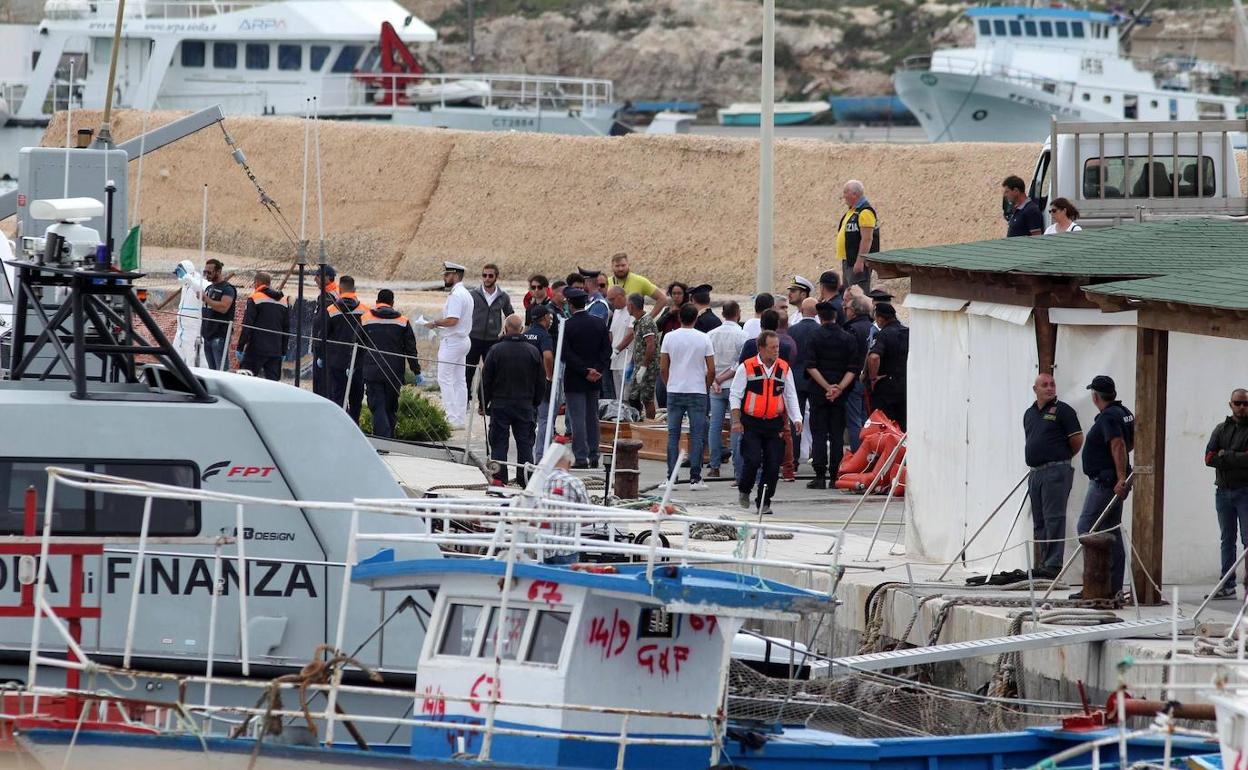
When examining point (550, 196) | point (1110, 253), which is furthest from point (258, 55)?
point (1110, 253)

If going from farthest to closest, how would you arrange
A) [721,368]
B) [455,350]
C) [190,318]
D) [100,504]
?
[455,350], [190,318], [721,368], [100,504]

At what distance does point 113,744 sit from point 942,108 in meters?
48.2

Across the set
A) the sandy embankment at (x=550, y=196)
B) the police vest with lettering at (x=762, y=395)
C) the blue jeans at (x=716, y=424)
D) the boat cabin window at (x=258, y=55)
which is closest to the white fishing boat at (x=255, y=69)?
the boat cabin window at (x=258, y=55)

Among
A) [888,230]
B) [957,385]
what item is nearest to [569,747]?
A: [957,385]

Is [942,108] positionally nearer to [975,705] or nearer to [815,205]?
[815,205]

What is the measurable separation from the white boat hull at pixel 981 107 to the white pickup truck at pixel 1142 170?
32180mm

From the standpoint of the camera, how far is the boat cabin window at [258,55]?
167 feet

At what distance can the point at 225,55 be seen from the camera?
51375 mm

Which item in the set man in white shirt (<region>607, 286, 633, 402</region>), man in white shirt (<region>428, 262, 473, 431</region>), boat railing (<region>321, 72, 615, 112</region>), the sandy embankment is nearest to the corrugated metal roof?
man in white shirt (<region>607, 286, 633, 402</region>)

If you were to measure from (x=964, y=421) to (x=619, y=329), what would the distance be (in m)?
6.05

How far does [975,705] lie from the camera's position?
501 inches

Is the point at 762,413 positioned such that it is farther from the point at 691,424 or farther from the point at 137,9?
the point at 137,9

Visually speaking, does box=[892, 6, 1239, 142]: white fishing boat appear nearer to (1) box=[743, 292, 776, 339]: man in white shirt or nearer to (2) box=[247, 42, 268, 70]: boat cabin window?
(2) box=[247, 42, 268, 70]: boat cabin window

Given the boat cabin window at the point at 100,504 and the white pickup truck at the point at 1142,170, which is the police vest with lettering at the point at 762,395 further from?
the boat cabin window at the point at 100,504
